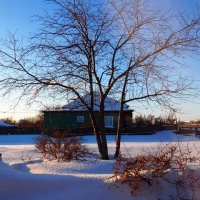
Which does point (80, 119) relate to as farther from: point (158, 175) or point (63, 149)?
point (158, 175)

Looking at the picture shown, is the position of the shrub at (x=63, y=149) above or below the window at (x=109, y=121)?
below

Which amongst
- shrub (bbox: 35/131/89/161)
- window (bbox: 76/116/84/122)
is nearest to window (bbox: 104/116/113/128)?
window (bbox: 76/116/84/122)

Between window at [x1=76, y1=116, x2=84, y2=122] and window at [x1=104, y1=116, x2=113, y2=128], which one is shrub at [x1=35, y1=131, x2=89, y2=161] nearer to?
window at [x1=104, y1=116, x2=113, y2=128]

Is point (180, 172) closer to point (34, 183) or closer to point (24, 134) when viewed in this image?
point (34, 183)

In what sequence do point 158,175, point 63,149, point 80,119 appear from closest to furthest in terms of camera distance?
point 158,175 → point 63,149 → point 80,119

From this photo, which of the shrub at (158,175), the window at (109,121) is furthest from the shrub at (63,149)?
the window at (109,121)

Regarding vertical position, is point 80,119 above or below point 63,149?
above

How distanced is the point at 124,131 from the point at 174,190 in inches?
1333

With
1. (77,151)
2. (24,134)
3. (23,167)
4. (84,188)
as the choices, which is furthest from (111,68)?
(24,134)

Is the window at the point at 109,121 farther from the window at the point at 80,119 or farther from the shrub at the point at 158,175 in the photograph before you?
the shrub at the point at 158,175

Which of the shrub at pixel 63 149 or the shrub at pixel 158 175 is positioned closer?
the shrub at pixel 158 175

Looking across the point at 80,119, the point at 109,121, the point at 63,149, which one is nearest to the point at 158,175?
the point at 63,149

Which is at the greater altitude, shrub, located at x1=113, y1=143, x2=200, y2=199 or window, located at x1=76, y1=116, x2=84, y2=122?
window, located at x1=76, y1=116, x2=84, y2=122

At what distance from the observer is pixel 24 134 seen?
1688 inches
